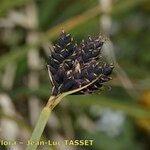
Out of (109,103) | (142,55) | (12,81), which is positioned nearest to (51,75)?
(109,103)

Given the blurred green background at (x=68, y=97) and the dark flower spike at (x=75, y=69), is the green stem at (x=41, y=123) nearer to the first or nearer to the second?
the dark flower spike at (x=75, y=69)

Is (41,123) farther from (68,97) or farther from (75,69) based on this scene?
(68,97)

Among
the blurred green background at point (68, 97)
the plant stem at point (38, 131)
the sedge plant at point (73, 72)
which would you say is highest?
the sedge plant at point (73, 72)

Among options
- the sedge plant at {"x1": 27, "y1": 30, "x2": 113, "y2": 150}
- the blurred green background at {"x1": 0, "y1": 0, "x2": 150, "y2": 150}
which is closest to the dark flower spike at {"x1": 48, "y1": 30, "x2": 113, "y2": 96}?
the sedge plant at {"x1": 27, "y1": 30, "x2": 113, "y2": 150}

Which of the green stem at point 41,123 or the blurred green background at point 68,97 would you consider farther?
the blurred green background at point 68,97

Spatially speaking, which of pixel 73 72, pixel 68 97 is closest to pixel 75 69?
pixel 73 72

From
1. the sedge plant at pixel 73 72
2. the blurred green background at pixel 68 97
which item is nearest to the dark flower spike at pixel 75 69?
the sedge plant at pixel 73 72

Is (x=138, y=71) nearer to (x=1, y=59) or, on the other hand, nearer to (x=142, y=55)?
(x=142, y=55)
